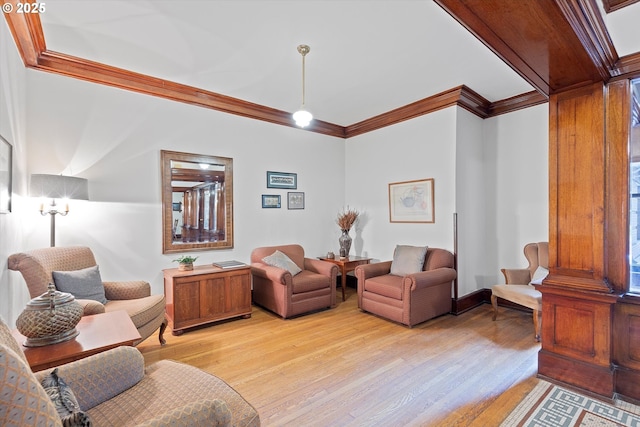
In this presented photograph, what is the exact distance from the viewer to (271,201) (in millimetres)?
4652

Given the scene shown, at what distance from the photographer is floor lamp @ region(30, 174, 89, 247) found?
268 centimetres

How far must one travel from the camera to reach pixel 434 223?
4223 millimetres

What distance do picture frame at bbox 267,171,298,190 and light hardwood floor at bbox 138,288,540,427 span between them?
1.95 metres

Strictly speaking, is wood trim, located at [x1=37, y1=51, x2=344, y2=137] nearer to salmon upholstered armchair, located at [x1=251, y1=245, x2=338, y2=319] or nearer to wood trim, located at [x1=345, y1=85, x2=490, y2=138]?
wood trim, located at [x1=345, y1=85, x2=490, y2=138]

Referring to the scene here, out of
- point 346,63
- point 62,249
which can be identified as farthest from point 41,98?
point 346,63

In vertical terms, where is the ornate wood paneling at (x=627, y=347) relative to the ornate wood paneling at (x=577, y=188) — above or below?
below

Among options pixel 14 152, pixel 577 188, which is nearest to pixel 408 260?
pixel 577 188

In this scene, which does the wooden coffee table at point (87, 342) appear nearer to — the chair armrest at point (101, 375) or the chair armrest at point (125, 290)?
the chair armrest at point (101, 375)

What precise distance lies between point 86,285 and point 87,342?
4.06 ft

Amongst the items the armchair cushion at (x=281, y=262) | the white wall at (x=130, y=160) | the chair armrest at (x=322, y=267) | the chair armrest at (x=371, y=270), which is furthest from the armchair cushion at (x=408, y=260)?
the white wall at (x=130, y=160)

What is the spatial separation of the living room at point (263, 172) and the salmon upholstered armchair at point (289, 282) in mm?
369

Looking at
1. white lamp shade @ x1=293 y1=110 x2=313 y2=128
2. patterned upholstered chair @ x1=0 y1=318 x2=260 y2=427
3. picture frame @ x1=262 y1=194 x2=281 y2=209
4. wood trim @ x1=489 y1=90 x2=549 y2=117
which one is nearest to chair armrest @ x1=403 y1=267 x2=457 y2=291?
white lamp shade @ x1=293 y1=110 x2=313 y2=128

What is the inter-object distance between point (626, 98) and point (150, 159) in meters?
4.57

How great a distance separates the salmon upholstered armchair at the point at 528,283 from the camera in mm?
3139
